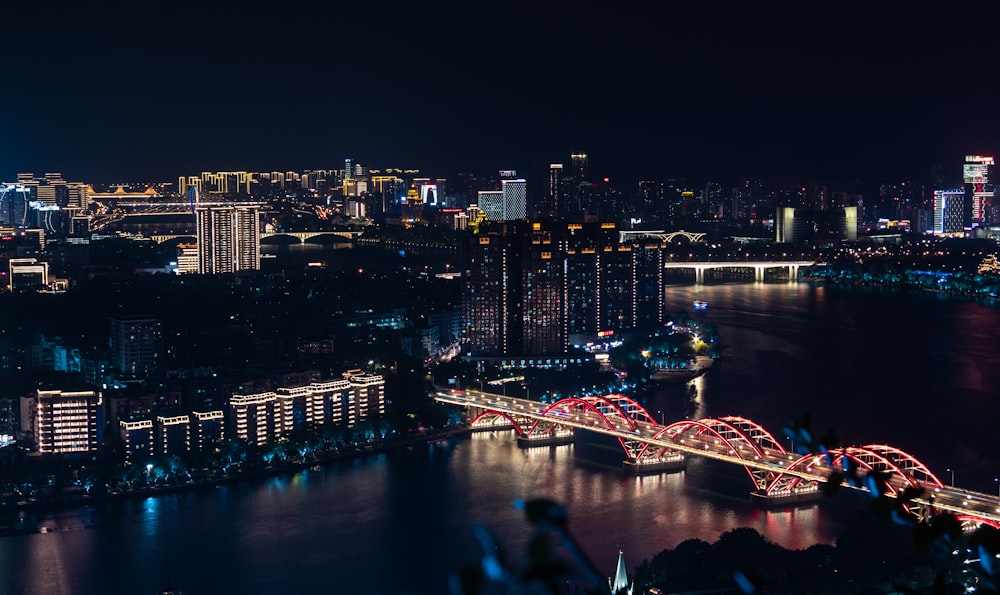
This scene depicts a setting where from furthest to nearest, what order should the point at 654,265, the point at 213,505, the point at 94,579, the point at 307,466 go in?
the point at 654,265 → the point at 307,466 → the point at 213,505 → the point at 94,579

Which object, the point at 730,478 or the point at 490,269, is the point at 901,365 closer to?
the point at 490,269

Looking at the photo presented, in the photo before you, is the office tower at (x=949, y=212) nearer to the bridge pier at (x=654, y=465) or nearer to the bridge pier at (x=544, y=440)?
the bridge pier at (x=544, y=440)

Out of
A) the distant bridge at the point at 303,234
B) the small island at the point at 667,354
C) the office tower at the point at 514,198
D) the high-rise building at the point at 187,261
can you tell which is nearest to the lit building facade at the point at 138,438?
the small island at the point at 667,354

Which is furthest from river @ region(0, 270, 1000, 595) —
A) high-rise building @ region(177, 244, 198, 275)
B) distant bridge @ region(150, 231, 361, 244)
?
distant bridge @ region(150, 231, 361, 244)

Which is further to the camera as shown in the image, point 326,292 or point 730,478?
point 326,292

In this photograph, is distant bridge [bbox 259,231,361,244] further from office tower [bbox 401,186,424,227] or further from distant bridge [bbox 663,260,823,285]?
distant bridge [bbox 663,260,823,285]

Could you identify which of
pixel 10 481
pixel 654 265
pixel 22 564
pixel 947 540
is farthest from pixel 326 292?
pixel 947 540

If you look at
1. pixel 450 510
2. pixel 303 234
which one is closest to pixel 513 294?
pixel 450 510

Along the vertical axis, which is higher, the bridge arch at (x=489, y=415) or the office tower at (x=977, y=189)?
the office tower at (x=977, y=189)
